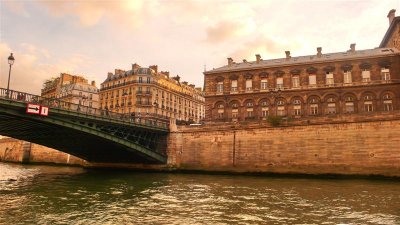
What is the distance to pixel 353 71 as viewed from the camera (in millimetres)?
40875

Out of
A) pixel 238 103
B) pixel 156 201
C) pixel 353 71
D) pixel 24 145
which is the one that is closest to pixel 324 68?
pixel 353 71

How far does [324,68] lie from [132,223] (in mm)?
36591

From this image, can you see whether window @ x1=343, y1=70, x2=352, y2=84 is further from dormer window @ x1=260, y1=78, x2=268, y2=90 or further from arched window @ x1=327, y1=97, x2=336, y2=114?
dormer window @ x1=260, y1=78, x2=268, y2=90

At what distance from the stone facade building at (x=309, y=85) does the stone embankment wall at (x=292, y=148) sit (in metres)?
5.24

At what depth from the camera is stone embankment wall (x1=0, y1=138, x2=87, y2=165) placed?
55.3 meters

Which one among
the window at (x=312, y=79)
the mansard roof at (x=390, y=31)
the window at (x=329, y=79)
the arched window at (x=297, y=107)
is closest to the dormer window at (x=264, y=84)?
the arched window at (x=297, y=107)

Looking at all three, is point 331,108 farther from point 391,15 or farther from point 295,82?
point 391,15

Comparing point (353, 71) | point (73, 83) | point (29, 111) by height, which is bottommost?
point (29, 111)

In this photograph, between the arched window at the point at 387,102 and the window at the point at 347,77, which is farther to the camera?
the window at the point at 347,77

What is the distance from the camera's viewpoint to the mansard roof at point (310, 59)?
135ft

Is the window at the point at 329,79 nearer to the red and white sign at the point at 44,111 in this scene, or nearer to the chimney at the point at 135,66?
the red and white sign at the point at 44,111

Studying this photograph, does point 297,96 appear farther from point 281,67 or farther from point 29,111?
point 29,111

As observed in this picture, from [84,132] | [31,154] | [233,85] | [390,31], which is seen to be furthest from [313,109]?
[31,154]

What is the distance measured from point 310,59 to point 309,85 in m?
4.33
